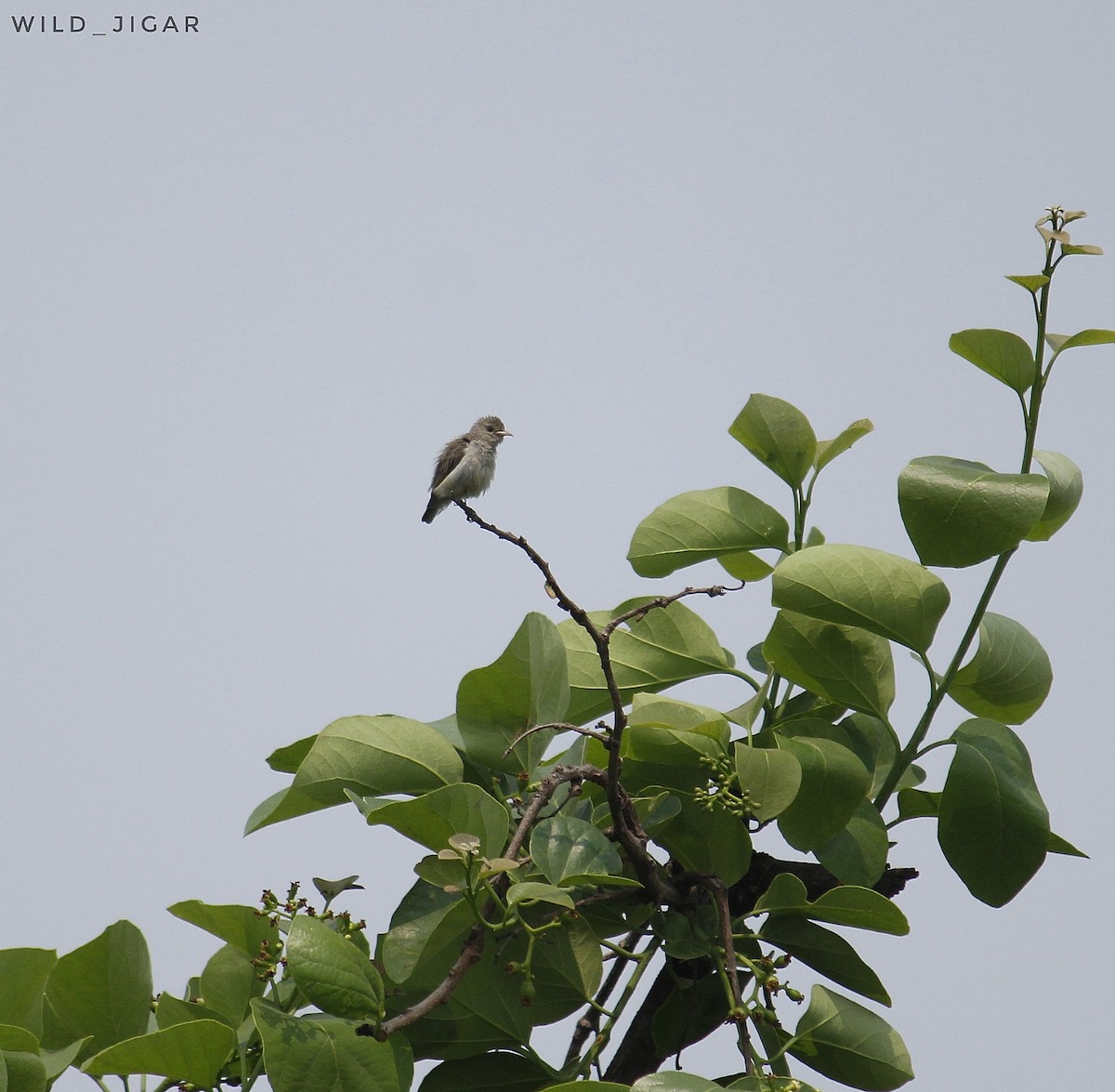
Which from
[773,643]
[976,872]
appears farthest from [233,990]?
[976,872]

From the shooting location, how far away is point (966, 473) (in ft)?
4.50

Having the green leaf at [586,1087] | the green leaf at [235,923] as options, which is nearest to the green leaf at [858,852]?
the green leaf at [586,1087]

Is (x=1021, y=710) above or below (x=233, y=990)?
above

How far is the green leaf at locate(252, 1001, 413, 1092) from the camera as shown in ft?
3.78

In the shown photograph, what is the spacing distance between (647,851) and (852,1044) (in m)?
0.32

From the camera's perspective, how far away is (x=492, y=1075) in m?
1.37

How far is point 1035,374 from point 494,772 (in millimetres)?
806

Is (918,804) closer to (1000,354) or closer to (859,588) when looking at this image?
(859,588)

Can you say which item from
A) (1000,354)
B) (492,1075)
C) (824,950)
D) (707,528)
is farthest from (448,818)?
(1000,354)

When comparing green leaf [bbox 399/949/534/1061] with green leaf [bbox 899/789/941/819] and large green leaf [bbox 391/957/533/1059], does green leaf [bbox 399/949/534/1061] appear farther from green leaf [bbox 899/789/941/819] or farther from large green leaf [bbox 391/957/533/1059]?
green leaf [bbox 899/789/941/819]

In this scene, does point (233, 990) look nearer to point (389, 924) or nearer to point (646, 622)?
point (389, 924)

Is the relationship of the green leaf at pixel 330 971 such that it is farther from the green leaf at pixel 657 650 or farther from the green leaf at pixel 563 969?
the green leaf at pixel 657 650

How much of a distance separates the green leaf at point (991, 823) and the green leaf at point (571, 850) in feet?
1.34

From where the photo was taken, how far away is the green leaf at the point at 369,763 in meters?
1.34
